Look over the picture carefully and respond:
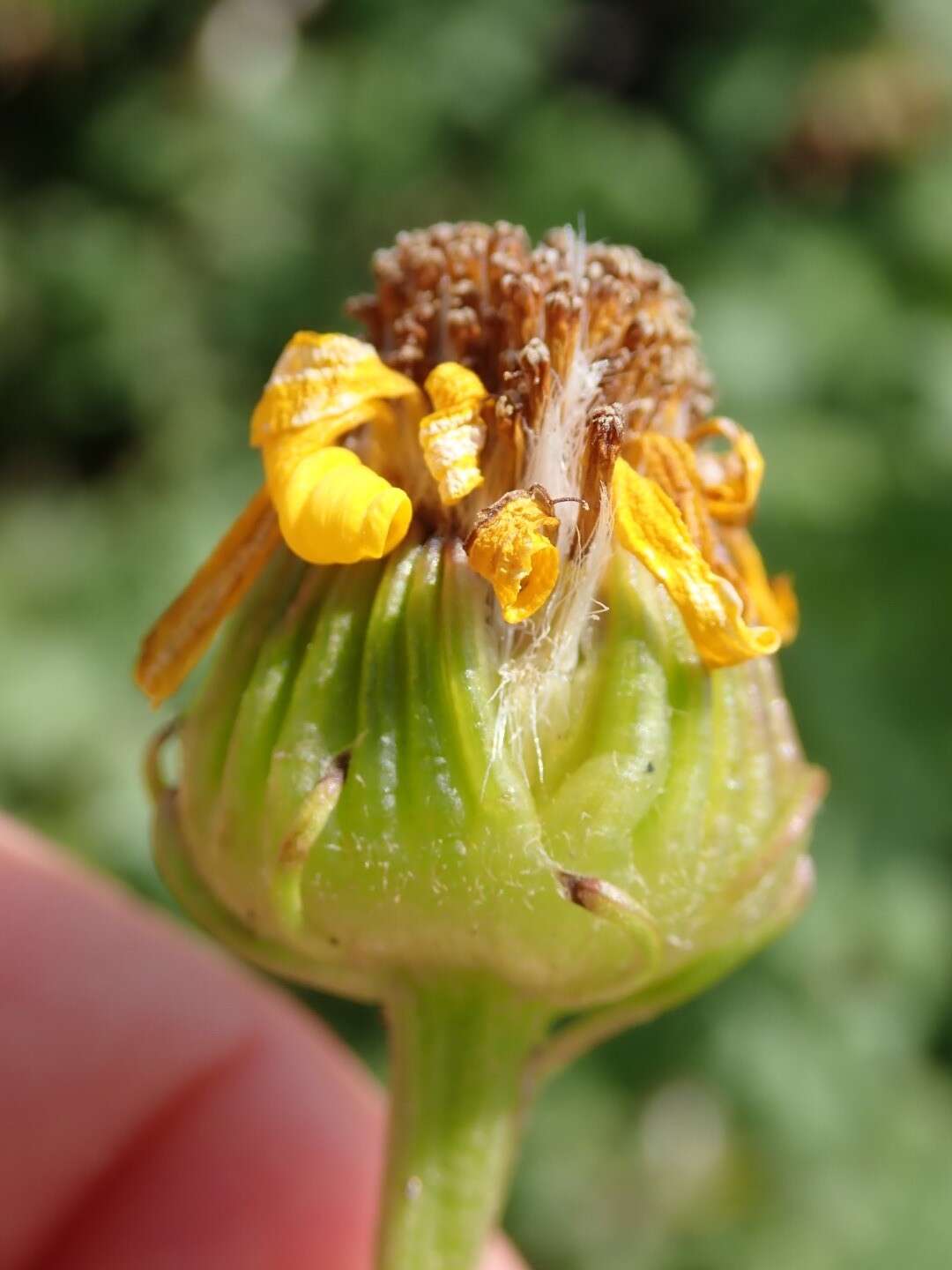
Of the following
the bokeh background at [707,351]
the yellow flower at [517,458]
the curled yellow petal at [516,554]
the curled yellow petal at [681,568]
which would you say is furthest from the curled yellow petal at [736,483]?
the bokeh background at [707,351]

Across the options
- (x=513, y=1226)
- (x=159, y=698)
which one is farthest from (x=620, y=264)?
(x=513, y=1226)

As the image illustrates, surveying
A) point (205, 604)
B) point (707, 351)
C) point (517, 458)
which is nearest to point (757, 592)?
point (517, 458)

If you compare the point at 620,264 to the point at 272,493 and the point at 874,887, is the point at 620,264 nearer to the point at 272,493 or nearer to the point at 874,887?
the point at 272,493

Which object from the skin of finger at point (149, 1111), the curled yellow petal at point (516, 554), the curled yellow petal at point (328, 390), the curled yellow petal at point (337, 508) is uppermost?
the curled yellow petal at point (328, 390)

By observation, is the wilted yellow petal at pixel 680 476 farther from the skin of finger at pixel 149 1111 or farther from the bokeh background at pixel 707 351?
the bokeh background at pixel 707 351

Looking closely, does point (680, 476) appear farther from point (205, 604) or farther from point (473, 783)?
point (205, 604)

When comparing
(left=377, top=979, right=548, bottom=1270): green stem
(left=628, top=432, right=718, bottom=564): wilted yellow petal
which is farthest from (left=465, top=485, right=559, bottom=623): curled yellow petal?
(left=377, top=979, right=548, bottom=1270): green stem

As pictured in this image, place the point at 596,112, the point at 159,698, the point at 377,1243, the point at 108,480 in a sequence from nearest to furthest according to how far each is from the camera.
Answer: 1. the point at 159,698
2. the point at 377,1243
3. the point at 596,112
4. the point at 108,480
